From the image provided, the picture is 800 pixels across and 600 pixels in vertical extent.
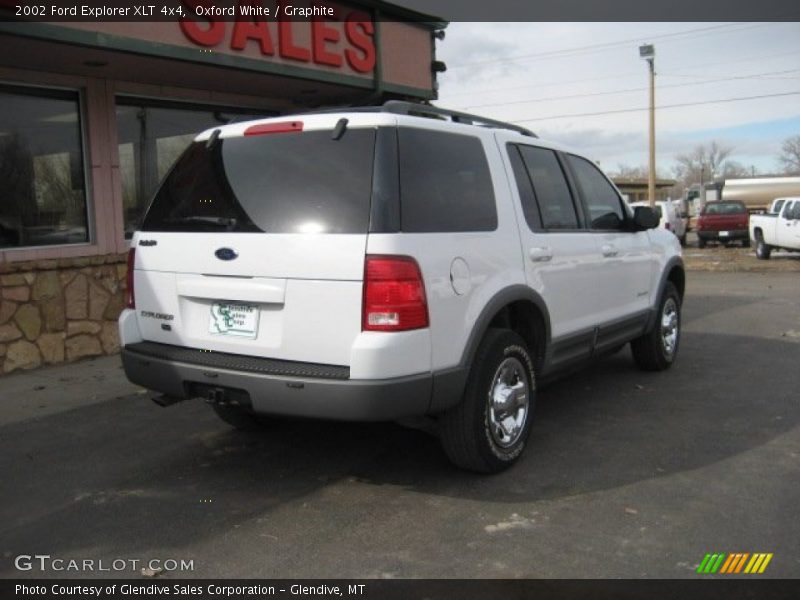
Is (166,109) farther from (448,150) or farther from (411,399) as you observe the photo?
(411,399)

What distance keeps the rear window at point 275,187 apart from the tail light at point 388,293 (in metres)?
0.22

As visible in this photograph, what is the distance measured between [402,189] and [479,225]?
63 cm

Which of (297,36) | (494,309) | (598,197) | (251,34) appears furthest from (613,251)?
(297,36)

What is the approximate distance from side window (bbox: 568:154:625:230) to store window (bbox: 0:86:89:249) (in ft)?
17.4

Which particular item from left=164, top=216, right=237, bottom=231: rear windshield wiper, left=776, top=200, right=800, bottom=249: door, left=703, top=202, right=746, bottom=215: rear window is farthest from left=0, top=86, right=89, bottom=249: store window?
left=703, top=202, right=746, bottom=215: rear window

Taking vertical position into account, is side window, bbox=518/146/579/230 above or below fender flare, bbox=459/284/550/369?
above

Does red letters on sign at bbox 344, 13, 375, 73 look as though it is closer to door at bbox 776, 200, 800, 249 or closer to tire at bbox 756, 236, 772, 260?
door at bbox 776, 200, 800, 249

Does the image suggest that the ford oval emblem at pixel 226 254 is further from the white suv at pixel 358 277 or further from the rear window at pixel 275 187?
the rear window at pixel 275 187

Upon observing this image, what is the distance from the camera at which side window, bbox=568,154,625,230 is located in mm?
5527

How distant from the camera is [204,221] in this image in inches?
159

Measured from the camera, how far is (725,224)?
1022 inches

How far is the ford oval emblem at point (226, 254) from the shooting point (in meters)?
3.85

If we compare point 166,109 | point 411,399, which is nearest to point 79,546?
point 411,399

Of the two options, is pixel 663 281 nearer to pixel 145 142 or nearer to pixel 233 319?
pixel 233 319
